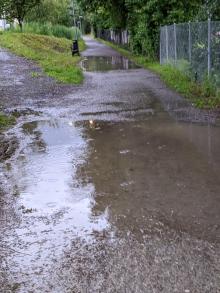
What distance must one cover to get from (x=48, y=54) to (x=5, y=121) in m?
18.1

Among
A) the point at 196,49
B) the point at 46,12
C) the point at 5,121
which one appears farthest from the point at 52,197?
the point at 46,12

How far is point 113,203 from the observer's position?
19.7 ft

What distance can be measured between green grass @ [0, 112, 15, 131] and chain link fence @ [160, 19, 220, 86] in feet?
17.6

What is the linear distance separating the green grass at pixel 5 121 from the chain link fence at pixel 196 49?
5362mm

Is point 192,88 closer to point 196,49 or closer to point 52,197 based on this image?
point 196,49

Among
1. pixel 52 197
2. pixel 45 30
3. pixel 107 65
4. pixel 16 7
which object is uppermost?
pixel 16 7

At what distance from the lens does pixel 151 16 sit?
2542cm

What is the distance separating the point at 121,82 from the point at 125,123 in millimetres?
7557

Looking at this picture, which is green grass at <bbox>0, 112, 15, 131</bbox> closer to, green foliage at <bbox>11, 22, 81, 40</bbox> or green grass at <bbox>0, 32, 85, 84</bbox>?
green grass at <bbox>0, 32, 85, 84</bbox>

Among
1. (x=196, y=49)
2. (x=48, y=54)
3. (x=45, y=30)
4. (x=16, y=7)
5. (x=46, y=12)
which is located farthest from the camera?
(x=46, y=12)

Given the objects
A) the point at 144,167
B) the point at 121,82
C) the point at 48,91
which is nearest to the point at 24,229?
the point at 144,167

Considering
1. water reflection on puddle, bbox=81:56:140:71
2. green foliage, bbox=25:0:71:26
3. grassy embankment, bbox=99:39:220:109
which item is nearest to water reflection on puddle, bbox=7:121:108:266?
grassy embankment, bbox=99:39:220:109

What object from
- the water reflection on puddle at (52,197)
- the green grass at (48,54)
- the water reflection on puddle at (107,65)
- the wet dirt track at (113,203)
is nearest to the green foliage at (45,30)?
the green grass at (48,54)

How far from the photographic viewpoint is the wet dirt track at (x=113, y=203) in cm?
435
